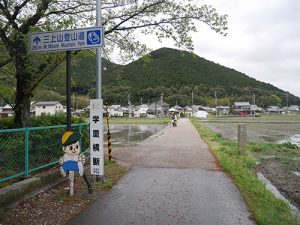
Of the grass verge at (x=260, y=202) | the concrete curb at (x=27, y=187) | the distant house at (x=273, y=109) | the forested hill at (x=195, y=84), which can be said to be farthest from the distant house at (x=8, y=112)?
the distant house at (x=273, y=109)

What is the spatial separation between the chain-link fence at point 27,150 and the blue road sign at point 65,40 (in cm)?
165

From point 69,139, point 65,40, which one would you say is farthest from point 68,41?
point 69,139

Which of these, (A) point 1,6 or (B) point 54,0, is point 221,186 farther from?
(A) point 1,6

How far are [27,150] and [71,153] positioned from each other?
104 centimetres

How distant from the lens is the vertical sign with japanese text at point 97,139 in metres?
7.15

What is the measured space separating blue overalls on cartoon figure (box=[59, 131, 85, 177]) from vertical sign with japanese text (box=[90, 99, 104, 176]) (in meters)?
0.99

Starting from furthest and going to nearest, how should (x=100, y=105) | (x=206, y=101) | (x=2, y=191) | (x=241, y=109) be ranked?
(x=206, y=101) < (x=241, y=109) < (x=100, y=105) < (x=2, y=191)

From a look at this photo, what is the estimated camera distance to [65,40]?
6453 millimetres

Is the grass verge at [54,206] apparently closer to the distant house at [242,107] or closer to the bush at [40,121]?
the bush at [40,121]

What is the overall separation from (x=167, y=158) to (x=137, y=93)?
3187 inches

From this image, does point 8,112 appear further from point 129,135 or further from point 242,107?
point 242,107

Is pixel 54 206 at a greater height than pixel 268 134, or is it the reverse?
pixel 54 206

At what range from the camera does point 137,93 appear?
91812 millimetres

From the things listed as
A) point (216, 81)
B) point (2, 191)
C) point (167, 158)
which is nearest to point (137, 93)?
point (216, 81)
